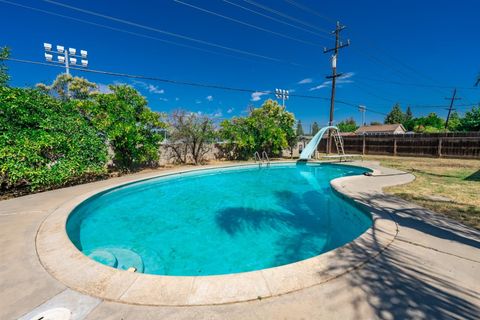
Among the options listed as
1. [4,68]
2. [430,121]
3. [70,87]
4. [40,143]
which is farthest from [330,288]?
[430,121]

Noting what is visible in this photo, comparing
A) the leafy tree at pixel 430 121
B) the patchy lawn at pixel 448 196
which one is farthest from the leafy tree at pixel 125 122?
the leafy tree at pixel 430 121

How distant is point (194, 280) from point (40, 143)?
6572 millimetres

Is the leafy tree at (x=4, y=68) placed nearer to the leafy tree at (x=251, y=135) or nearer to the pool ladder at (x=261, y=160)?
the leafy tree at (x=251, y=135)

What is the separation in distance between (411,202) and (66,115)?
34.8ft

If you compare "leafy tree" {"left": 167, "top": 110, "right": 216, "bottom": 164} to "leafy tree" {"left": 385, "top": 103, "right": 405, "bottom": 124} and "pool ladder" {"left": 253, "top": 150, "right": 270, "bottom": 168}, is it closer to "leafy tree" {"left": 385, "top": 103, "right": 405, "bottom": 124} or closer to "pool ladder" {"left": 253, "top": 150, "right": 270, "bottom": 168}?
"pool ladder" {"left": 253, "top": 150, "right": 270, "bottom": 168}

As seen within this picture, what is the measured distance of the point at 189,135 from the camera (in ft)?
44.0

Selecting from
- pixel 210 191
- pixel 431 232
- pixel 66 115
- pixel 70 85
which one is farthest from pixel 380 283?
pixel 70 85

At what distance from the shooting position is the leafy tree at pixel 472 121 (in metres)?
19.3

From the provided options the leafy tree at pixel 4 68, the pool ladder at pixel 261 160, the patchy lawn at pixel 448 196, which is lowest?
the patchy lawn at pixel 448 196

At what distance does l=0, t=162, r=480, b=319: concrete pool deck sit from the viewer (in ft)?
5.82

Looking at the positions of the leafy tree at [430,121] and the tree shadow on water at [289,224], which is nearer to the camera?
the tree shadow on water at [289,224]

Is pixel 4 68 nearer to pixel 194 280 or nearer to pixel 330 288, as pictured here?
pixel 194 280

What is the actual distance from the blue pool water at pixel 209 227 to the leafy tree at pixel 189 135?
5.70m

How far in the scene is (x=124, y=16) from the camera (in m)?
9.64
